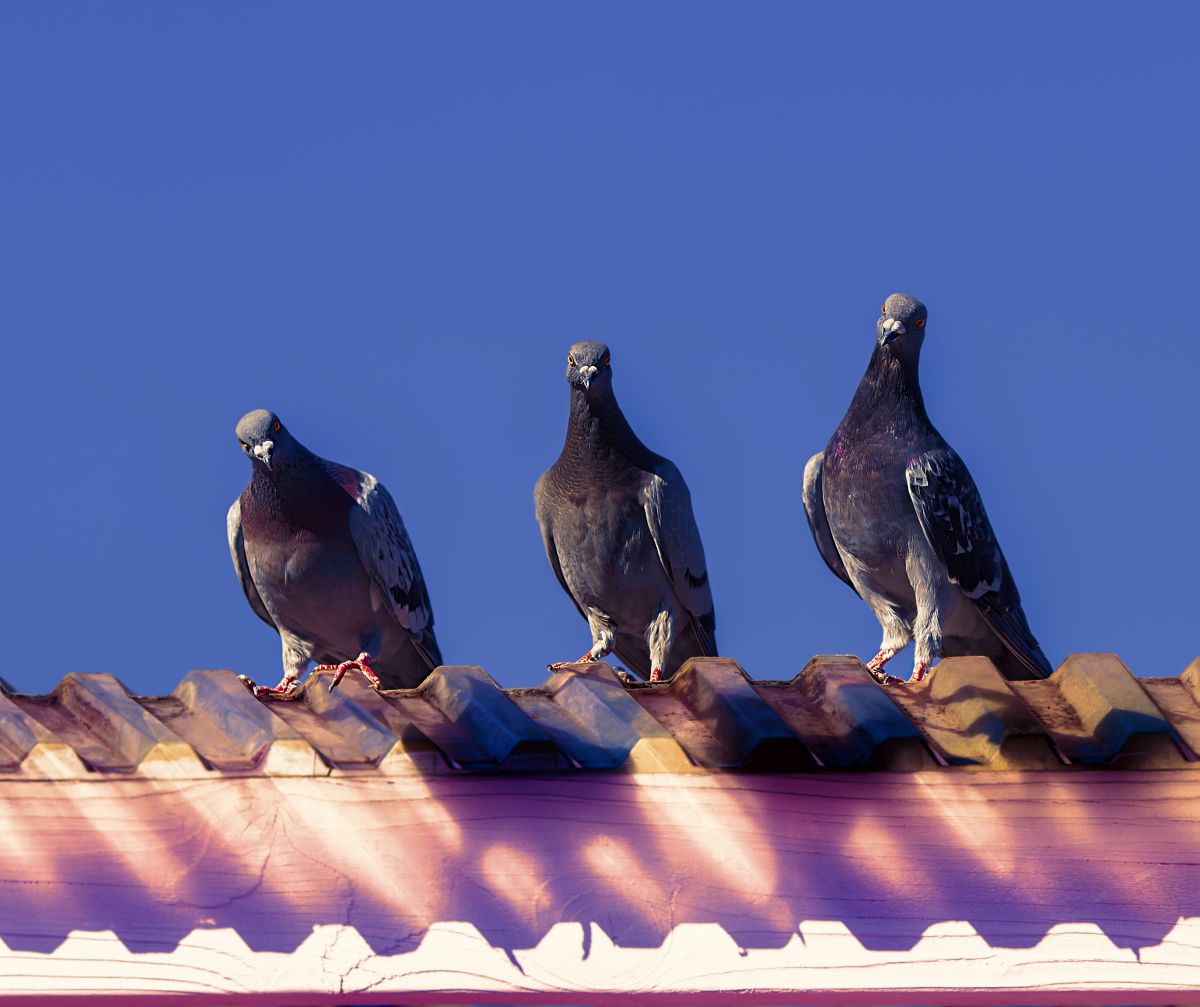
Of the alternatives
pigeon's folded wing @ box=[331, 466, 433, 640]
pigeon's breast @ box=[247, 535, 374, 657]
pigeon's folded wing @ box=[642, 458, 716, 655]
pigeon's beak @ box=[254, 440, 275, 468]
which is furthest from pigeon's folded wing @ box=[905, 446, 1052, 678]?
pigeon's beak @ box=[254, 440, 275, 468]

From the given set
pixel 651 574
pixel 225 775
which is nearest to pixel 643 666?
pixel 651 574

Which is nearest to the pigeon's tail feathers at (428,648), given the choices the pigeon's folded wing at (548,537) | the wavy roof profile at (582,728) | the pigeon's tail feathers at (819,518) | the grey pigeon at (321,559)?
the grey pigeon at (321,559)

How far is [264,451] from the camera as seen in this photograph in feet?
31.5

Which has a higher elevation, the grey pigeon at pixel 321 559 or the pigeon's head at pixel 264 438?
the pigeon's head at pixel 264 438

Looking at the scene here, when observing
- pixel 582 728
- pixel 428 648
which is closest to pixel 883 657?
pixel 428 648

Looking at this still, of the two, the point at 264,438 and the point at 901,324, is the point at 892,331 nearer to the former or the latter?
the point at 901,324

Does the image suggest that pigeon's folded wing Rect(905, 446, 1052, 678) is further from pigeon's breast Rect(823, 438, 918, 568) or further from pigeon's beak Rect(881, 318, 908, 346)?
pigeon's beak Rect(881, 318, 908, 346)

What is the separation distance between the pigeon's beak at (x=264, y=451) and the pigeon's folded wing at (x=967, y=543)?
A: 10.7ft

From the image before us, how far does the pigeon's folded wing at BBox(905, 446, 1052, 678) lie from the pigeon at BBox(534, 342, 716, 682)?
1.42 m

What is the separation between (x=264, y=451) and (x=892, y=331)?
3.28 metres

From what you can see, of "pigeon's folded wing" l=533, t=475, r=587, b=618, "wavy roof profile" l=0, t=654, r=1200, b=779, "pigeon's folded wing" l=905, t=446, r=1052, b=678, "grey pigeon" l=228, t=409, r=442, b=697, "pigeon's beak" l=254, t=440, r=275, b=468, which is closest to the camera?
"wavy roof profile" l=0, t=654, r=1200, b=779

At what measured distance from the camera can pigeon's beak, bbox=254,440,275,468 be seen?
960cm

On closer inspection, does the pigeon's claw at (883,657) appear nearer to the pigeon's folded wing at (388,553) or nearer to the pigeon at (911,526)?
the pigeon at (911,526)

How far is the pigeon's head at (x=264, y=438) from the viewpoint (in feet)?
31.6
